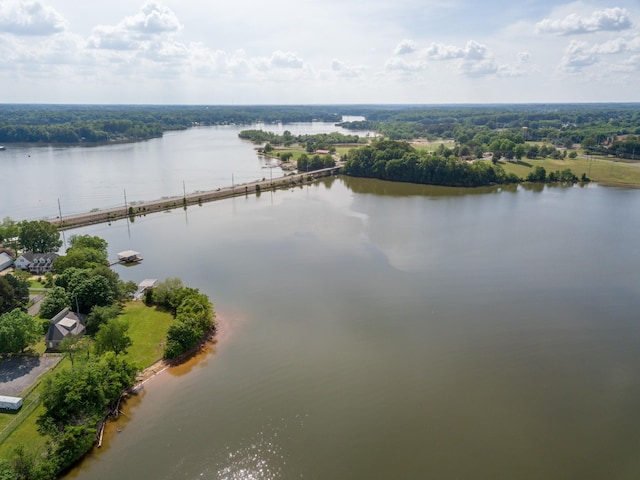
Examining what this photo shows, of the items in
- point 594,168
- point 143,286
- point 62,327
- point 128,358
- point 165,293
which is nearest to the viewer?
point 128,358

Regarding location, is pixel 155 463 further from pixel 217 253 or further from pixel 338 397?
pixel 217 253

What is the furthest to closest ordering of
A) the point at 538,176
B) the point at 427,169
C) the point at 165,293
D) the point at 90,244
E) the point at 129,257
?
the point at 538,176 → the point at 427,169 → the point at 129,257 → the point at 90,244 → the point at 165,293

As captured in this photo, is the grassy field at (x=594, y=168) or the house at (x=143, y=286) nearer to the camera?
the house at (x=143, y=286)

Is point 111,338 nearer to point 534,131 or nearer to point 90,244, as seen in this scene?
point 90,244

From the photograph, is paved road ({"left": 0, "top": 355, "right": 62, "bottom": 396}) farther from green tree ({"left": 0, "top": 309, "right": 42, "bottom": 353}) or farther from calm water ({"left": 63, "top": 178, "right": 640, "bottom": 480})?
calm water ({"left": 63, "top": 178, "right": 640, "bottom": 480})

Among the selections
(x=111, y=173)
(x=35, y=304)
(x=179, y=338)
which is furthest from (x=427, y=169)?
(x=35, y=304)

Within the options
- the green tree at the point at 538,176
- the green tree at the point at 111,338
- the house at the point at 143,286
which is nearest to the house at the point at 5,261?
the house at the point at 143,286

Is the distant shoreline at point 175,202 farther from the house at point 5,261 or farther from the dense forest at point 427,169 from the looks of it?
the house at point 5,261
